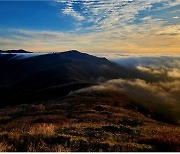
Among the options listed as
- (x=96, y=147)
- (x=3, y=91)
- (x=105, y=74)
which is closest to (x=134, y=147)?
(x=96, y=147)

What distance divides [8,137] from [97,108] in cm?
2675

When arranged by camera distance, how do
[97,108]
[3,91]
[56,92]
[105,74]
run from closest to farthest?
[97,108] < [56,92] < [3,91] < [105,74]

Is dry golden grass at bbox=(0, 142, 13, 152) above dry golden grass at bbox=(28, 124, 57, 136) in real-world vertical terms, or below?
above

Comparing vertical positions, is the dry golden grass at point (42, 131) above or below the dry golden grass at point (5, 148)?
below

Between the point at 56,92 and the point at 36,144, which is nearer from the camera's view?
the point at 36,144

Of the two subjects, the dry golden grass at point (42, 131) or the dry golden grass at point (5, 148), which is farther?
the dry golden grass at point (42, 131)

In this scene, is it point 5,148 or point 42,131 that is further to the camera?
point 42,131

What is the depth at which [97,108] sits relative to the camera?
38312 mm

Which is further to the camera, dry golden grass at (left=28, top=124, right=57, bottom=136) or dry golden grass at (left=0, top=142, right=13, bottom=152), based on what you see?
dry golden grass at (left=28, top=124, right=57, bottom=136)

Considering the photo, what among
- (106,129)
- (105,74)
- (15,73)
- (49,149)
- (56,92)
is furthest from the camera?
(15,73)

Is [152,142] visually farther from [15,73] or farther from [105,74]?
[15,73]

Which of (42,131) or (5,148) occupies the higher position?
(5,148)

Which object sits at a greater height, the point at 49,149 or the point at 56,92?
the point at 49,149

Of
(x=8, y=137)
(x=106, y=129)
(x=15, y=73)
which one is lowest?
(x=15, y=73)
